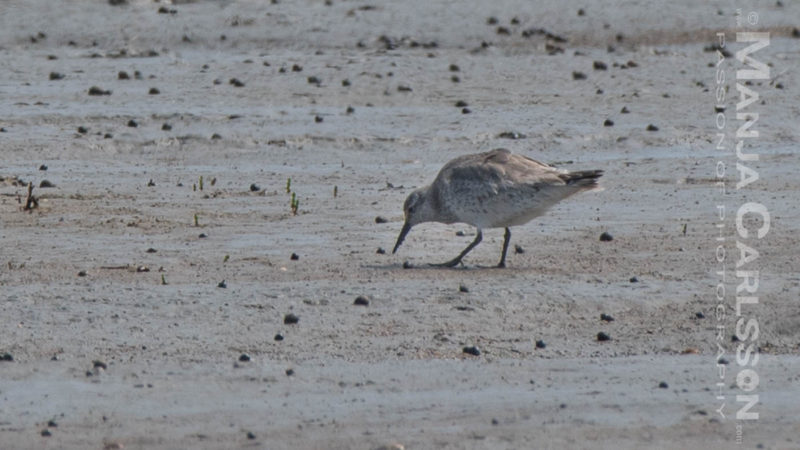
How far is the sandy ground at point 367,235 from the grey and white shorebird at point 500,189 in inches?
14.0

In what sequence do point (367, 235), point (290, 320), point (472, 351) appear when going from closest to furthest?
point (472, 351)
point (290, 320)
point (367, 235)

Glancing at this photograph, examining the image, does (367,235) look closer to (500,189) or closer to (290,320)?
(500,189)

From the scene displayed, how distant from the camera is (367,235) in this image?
11898 mm

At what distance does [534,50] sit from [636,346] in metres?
13.0

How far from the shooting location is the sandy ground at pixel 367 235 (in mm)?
7516

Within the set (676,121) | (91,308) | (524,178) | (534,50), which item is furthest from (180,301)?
(534,50)

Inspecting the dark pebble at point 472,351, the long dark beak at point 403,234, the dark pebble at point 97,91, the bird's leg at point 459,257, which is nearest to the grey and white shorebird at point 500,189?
the bird's leg at point 459,257

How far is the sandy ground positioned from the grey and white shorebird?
36 centimetres

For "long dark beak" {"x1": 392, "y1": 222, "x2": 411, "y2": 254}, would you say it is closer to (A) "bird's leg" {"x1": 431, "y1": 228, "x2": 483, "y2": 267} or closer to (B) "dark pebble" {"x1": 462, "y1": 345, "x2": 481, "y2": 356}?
(A) "bird's leg" {"x1": 431, "y1": 228, "x2": 483, "y2": 267}

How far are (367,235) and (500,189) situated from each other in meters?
1.59

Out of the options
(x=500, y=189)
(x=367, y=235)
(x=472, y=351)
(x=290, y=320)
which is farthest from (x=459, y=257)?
(x=472, y=351)

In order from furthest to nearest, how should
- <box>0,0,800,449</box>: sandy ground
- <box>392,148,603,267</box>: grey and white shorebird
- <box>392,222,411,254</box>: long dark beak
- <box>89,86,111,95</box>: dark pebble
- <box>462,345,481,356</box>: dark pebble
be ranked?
<box>89,86,111,95</box>: dark pebble < <box>392,222,411,254</box>: long dark beak < <box>392,148,603,267</box>: grey and white shorebird < <box>462,345,481,356</box>: dark pebble < <box>0,0,800,449</box>: sandy ground

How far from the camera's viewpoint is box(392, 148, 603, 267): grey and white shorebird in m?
10.6

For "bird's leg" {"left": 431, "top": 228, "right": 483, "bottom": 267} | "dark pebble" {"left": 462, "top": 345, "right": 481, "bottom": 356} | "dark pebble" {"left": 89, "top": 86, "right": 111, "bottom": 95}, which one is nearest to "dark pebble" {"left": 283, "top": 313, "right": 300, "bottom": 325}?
"dark pebble" {"left": 462, "top": 345, "right": 481, "bottom": 356}
